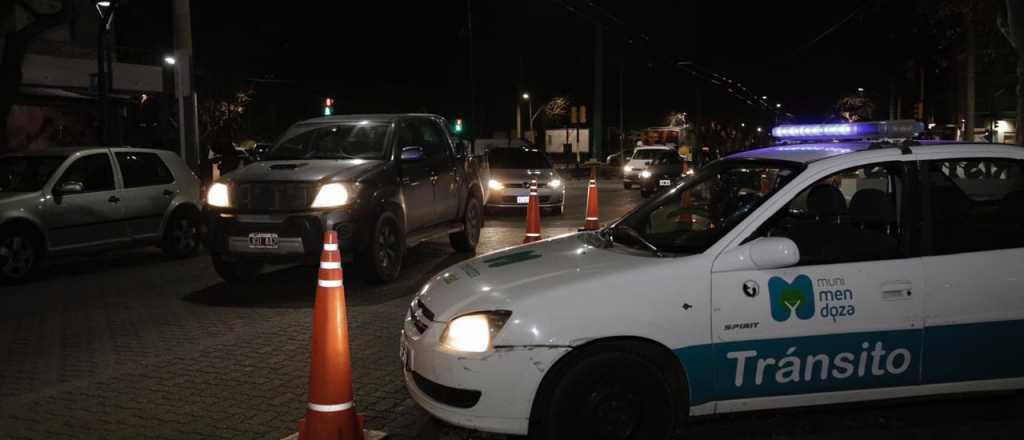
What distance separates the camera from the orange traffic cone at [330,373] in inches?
162

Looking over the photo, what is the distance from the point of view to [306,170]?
29.9 ft

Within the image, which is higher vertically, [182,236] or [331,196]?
[331,196]

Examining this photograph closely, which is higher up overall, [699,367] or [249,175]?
[249,175]

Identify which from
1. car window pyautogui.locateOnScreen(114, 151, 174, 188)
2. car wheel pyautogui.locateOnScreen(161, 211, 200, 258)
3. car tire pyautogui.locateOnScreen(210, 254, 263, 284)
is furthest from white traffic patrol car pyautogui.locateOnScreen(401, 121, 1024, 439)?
car wheel pyautogui.locateOnScreen(161, 211, 200, 258)

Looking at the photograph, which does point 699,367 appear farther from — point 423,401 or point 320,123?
point 320,123

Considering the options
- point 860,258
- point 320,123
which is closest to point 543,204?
point 320,123

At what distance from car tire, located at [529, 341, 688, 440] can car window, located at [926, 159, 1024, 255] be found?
1.61m

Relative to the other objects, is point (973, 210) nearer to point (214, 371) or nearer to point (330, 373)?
point (330, 373)

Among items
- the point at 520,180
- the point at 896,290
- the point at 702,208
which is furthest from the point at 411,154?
the point at 520,180

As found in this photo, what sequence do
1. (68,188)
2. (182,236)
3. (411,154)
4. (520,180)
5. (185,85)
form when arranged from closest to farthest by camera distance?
1. (411,154)
2. (68,188)
3. (182,236)
4. (520,180)
5. (185,85)

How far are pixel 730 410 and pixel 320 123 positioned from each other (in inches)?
293

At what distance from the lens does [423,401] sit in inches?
165

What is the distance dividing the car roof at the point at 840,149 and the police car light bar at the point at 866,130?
61 mm

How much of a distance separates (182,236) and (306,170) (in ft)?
13.7
